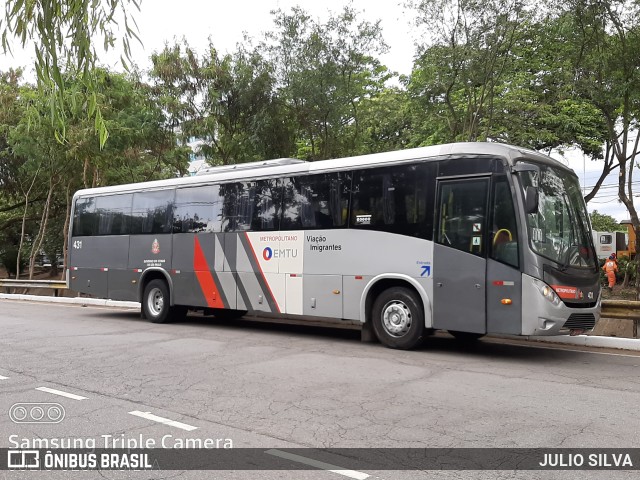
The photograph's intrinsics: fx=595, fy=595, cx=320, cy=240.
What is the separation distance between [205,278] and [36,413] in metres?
7.52

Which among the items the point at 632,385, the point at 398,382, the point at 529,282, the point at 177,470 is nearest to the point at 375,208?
the point at 529,282

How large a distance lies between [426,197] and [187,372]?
188 inches

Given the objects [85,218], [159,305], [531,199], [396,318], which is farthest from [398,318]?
[85,218]

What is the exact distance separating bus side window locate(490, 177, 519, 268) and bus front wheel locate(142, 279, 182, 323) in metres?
8.17

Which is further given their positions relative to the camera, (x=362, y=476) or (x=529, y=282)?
(x=529, y=282)

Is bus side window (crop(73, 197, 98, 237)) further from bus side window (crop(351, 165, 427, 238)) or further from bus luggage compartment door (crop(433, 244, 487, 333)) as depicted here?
bus luggage compartment door (crop(433, 244, 487, 333))

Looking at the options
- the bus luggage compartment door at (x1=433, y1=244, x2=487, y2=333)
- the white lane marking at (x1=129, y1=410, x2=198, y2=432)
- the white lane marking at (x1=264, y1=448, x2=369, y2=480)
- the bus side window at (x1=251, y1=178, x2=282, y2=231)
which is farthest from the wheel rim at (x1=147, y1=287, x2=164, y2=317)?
the white lane marking at (x1=264, y1=448, x2=369, y2=480)

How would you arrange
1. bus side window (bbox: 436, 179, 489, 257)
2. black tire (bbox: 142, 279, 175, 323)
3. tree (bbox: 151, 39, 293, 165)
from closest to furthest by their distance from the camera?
bus side window (bbox: 436, 179, 489, 257) → black tire (bbox: 142, 279, 175, 323) → tree (bbox: 151, 39, 293, 165)

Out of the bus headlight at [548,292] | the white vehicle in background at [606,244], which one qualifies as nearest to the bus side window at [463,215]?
the bus headlight at [548,292]

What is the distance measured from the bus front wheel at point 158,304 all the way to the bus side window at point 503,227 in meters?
8.17

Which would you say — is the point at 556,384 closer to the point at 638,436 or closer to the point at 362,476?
the point at 638,436

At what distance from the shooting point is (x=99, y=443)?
16.5ft

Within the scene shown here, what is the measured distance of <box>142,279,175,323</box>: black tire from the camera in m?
14.3

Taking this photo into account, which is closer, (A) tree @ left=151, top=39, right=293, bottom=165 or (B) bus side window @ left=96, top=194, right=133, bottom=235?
(B) bus side window @ left=96, top=194, right=133, bottom=235
